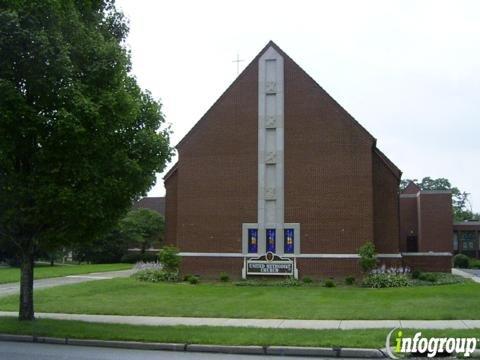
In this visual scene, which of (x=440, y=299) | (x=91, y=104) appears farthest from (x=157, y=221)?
(x=91, y=104)

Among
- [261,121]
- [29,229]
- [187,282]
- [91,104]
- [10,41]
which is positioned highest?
[261,121]

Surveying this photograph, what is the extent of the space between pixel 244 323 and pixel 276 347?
3785 millimetres

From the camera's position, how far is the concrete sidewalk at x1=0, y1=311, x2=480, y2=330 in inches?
566

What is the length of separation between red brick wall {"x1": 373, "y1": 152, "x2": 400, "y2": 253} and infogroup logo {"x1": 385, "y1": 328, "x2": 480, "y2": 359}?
23.4m

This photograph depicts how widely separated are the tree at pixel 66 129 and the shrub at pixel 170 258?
16.6 meters

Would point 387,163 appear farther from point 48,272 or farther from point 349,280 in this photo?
point 48,272

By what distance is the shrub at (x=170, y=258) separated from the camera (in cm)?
3334

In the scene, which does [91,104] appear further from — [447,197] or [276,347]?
[447,197]

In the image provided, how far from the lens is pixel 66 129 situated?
1367cm

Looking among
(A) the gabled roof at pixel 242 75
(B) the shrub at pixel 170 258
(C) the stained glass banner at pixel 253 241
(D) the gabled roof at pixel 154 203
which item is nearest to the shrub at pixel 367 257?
(C) the stained glass banner at pixel 253 241

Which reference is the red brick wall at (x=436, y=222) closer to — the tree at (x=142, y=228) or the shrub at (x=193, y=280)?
the tree at (x=142, y=228)

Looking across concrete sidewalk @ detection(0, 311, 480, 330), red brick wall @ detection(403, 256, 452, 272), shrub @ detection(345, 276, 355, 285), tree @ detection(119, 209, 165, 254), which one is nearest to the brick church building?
shrub @ detection(345, 276, 355, 285)

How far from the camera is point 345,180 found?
110ft

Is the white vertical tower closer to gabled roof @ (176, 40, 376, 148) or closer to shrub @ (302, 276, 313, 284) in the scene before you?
gabled roof @ (176, 40, 376, 148)
